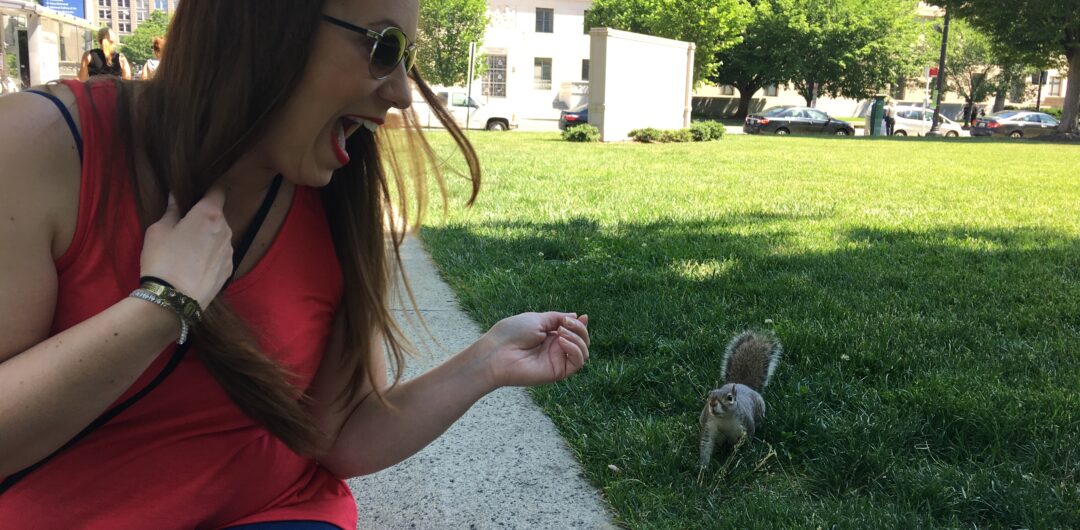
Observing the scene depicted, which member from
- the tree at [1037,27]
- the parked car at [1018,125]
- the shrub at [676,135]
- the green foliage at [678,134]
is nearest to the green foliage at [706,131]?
the green foliage at [678,134]

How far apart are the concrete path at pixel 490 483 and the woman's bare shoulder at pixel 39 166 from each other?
Answer: 1.23 m

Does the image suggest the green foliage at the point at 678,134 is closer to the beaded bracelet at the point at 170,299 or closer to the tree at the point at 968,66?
the beaded bracelet at the point at 170,299

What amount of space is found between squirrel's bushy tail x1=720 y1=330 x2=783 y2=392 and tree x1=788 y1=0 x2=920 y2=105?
1692 inches

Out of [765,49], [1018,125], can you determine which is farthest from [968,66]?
[1018,125]

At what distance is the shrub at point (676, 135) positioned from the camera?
18.4 m

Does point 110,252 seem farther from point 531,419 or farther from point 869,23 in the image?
point 869,23

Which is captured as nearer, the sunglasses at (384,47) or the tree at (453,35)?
the sunglasses at (384,47)

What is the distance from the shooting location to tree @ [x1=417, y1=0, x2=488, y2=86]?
36281mm

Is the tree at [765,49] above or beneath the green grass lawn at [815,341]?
above

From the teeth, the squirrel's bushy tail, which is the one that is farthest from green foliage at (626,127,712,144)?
the teeth

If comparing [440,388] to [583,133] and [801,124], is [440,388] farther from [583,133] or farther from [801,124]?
[801,124]

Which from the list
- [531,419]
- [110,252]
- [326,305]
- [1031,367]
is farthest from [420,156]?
[1031,367]

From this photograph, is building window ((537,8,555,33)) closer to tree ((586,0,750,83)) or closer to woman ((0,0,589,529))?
tree ((586,0,750,83))

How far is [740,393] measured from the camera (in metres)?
2.53
